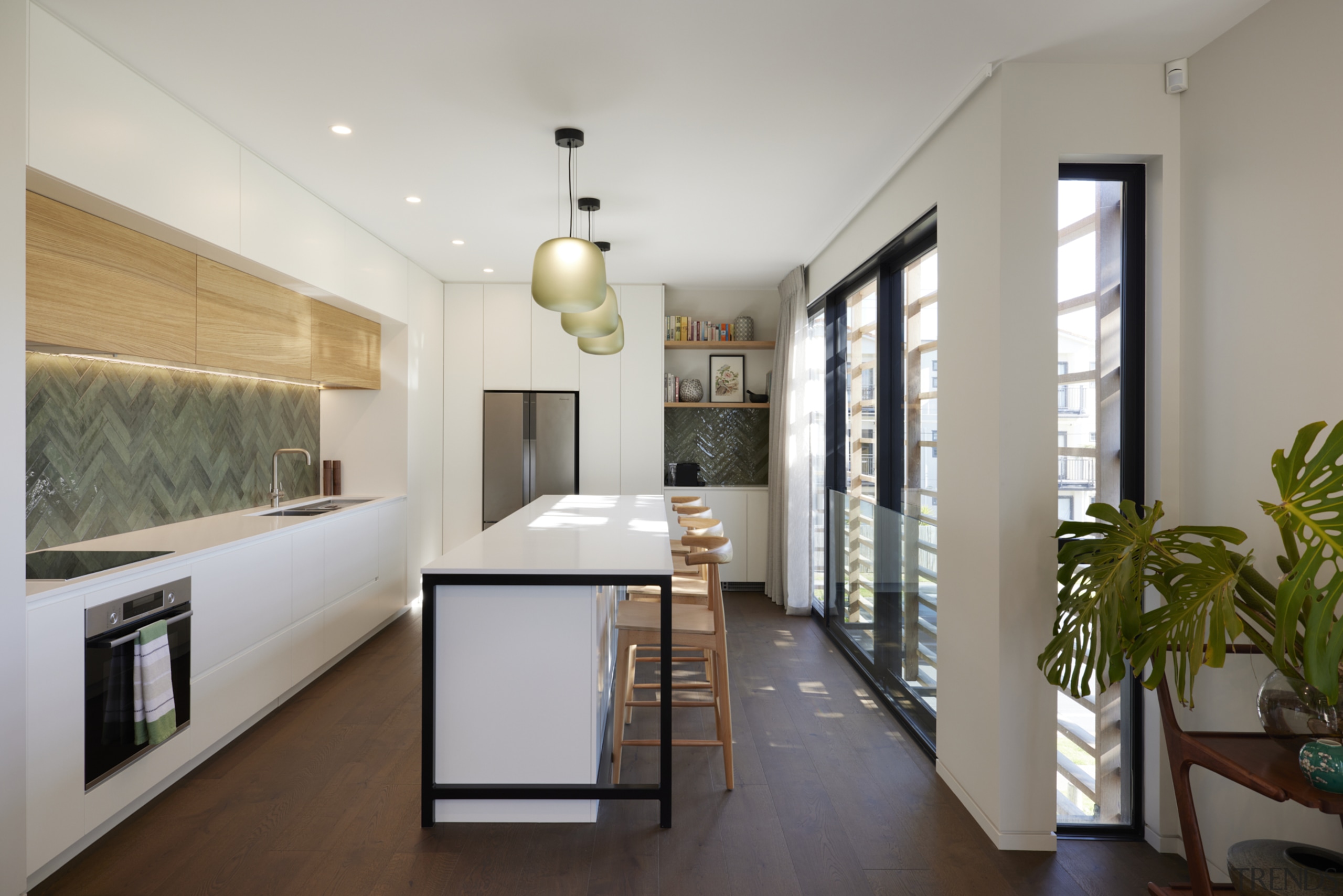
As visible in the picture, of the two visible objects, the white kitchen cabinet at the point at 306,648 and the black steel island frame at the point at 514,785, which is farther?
the white kitchen cabinet at the point at 306,648

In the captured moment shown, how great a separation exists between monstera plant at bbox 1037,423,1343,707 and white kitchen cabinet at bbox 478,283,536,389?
4.66 m

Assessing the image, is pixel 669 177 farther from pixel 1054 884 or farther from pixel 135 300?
pixel 1054 884

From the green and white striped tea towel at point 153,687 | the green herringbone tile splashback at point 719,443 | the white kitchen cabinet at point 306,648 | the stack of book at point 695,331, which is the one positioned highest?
the stack of book at point 695,331

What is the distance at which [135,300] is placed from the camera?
271 centimetres

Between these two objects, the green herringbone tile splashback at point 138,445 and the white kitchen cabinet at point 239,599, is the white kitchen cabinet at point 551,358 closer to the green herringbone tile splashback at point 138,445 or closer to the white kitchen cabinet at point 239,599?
the green herringbone tile splashback at point 138,445

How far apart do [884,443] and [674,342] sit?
2660 millimetres

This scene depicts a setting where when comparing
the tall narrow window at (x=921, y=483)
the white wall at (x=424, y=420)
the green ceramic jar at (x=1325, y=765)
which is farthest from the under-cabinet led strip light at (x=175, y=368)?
the green ceramic jar at (x=1325, y=765)

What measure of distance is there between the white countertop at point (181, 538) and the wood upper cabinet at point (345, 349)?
91 centimetres

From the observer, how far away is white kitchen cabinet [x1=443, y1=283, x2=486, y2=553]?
5.98 m

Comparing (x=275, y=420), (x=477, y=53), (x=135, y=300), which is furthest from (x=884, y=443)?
(x=275, y=420)

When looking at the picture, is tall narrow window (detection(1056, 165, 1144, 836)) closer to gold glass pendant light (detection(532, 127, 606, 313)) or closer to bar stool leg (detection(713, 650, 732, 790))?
bar stool leg (detection(713, 650, 732, 790))

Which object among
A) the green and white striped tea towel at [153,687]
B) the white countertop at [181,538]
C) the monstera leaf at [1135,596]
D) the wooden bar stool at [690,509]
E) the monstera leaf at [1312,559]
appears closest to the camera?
the monstera leaf at [1312,559]

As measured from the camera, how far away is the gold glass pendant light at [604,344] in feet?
13.5

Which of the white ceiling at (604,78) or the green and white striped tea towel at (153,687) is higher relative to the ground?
the white ceiling at (604,78)
